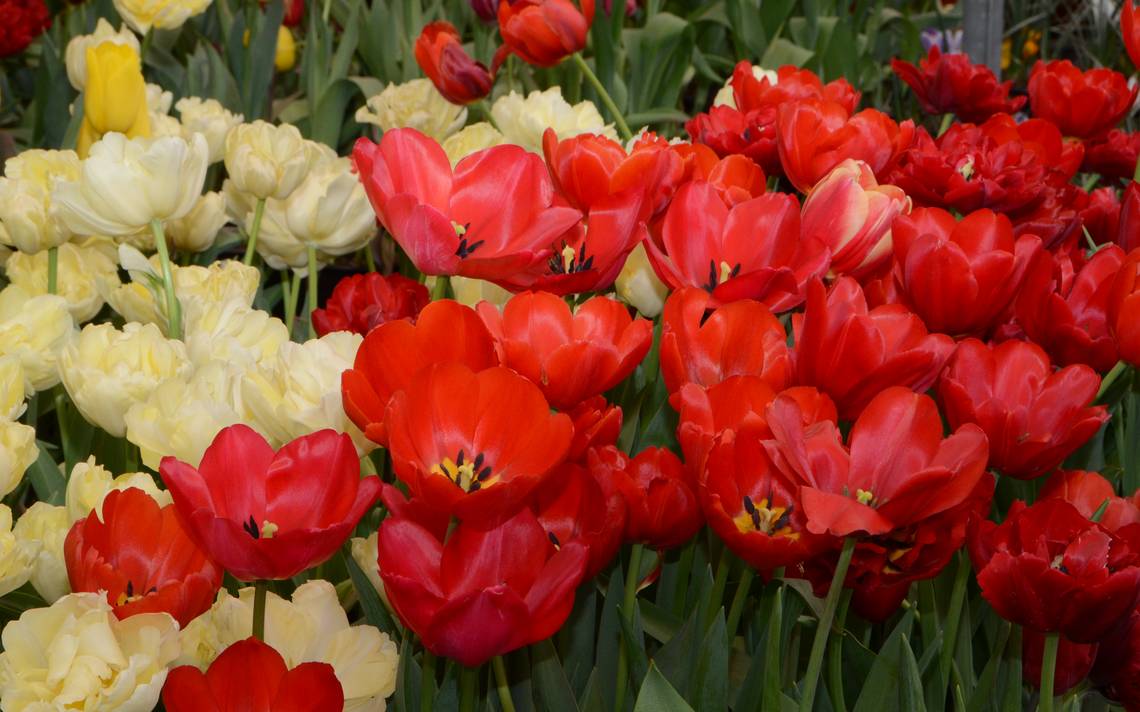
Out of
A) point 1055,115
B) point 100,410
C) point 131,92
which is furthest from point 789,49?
point 100,410

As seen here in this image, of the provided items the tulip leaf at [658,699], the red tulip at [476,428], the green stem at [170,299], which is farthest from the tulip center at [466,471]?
the green stem at [170,299]

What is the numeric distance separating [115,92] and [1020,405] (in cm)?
88

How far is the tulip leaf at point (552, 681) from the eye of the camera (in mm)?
664

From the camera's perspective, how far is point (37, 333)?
2.73 feet

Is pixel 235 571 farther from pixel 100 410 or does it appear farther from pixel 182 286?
pixel 182 286

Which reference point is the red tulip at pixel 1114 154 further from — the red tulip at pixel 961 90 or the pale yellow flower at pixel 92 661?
the pale yellow flower at pixel 92 661

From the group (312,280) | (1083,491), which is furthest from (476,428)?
(312,280)

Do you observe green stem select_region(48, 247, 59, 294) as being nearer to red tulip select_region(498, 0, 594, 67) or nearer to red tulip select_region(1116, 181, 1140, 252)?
red tulip select_region(498, 0, 594, 67)

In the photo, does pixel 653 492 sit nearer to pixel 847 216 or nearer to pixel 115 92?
pixel 847 216

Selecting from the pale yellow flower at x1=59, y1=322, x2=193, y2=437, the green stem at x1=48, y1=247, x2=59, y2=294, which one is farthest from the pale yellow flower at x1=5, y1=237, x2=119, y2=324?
the pale yellow flower at x1=59, y1=322, x2=193, y2=437

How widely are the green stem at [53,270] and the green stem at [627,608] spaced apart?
55 centimetres

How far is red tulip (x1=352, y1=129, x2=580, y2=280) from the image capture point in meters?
0.71

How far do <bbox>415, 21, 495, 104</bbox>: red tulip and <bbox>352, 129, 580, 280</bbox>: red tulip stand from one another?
0.60 metres

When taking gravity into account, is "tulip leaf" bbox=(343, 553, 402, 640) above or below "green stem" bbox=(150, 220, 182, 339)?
below
